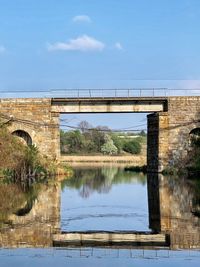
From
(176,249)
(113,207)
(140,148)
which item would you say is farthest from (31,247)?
(140,148)

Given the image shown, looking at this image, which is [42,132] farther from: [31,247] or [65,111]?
[31,247]

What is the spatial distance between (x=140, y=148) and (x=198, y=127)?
177ft

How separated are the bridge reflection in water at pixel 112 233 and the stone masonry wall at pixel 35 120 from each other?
20.4m

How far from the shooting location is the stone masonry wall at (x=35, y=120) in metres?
47.9

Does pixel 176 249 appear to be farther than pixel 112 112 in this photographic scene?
No

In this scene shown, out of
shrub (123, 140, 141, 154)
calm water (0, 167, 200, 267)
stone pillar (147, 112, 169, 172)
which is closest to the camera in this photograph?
calm water (0, 167, 200, 267)

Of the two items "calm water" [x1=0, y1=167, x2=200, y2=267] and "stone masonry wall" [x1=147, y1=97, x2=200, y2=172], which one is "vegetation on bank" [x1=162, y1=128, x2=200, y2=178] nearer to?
"stone masonry wall" [x1=147, y1=97, x2=200, y2=172]

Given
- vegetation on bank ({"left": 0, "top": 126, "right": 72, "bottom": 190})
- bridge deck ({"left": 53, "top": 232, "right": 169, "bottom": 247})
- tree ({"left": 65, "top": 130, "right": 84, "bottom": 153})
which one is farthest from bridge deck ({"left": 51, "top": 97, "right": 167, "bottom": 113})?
tree ({"left": 65, "top": 130, "right": 84, "bottom": 153})

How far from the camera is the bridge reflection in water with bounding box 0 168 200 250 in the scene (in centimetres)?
1608

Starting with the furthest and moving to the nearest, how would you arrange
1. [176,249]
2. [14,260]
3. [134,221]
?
[134,221] → [176,249] → [14,260]

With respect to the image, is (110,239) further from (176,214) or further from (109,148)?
(109,148)

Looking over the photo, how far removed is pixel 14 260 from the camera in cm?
1341

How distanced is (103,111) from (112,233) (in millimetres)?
31203

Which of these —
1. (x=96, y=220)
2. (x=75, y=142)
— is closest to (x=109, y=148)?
(x=75, y=142)
